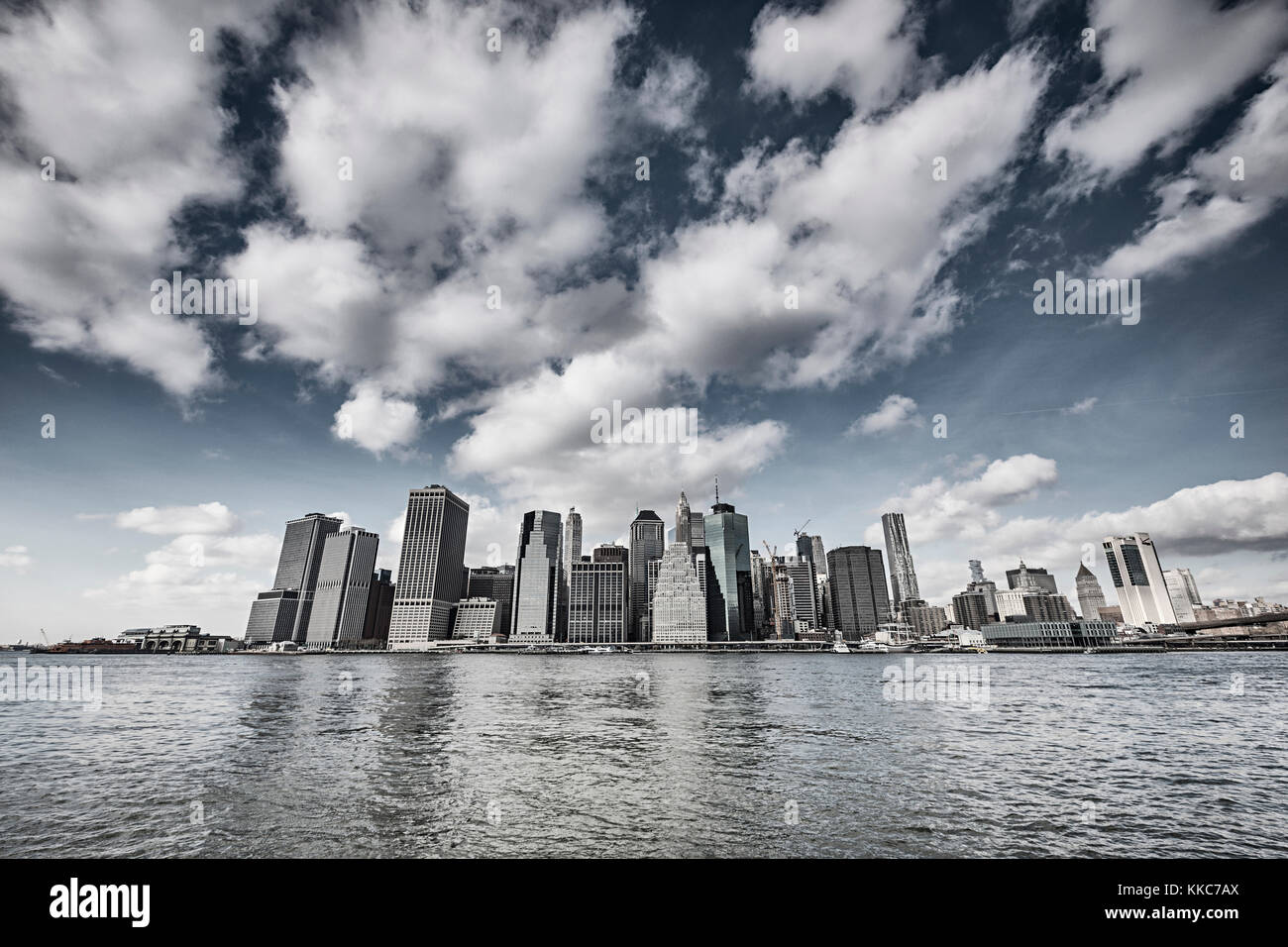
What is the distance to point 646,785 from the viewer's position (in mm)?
23875

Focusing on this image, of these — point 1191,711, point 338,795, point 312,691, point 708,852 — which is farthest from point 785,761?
point 312,691

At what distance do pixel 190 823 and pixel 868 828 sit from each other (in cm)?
2333

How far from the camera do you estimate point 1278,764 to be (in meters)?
28.6

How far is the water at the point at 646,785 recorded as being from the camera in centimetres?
1758

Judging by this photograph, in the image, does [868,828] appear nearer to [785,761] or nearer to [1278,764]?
[785,761]

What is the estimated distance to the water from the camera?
17.6m
